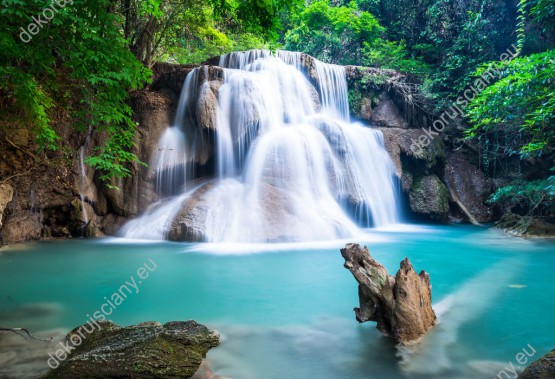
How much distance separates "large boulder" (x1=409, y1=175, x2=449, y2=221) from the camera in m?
14.7

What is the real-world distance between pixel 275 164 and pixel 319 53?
39.6 ft

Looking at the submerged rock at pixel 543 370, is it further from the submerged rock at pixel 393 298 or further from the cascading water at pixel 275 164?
the cascading water at pixel 275 164

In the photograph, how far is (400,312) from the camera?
366cm

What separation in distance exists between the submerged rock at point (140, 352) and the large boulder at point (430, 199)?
42.4 ft

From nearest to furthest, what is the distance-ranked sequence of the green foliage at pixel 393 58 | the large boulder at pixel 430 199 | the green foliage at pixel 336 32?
the large boulder at pixel 430 199, the green foliage at pixel 393 58, the green foliage at pixel 336 32

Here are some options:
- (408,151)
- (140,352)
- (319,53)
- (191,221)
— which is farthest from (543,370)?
(319,53)

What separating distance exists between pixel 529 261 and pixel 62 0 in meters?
9.22

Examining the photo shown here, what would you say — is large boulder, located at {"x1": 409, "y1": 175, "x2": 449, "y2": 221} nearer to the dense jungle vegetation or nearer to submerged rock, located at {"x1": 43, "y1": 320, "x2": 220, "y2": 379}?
the dense jungle vegetation

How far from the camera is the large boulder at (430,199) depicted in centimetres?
1469

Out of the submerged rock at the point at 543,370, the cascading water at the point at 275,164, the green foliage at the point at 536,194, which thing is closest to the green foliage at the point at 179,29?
the cascading water at the point at 275,164

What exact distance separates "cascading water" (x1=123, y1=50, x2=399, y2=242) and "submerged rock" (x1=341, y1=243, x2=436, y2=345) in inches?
228

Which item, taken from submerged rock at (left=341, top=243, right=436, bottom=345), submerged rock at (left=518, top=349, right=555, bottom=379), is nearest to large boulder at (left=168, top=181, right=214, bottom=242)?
submerged rock at (left=341, top=243, right=436, bottom=345)

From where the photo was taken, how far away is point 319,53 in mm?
21469

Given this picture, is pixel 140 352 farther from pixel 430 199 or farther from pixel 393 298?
pixel 430 199
